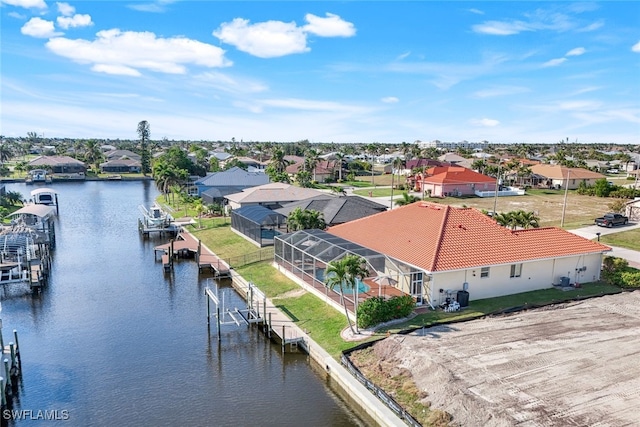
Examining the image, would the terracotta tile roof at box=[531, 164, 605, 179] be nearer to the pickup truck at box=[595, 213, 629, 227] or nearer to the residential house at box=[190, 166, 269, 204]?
the pickup truck at box=[595, 213, 629, 227]

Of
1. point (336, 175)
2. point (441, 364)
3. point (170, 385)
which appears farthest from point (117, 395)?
point (336, 175)

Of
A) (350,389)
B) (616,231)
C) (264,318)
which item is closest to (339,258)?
(264,318)

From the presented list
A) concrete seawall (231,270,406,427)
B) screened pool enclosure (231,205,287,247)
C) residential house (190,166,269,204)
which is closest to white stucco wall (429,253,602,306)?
concrete seawall (231,270,406,427)

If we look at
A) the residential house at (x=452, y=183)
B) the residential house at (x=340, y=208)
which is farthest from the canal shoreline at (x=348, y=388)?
the residential house at (x=452, y=183)

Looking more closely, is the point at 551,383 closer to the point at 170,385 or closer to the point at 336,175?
the point at 170,385

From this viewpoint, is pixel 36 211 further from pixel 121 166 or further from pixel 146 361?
pixel 121 166
